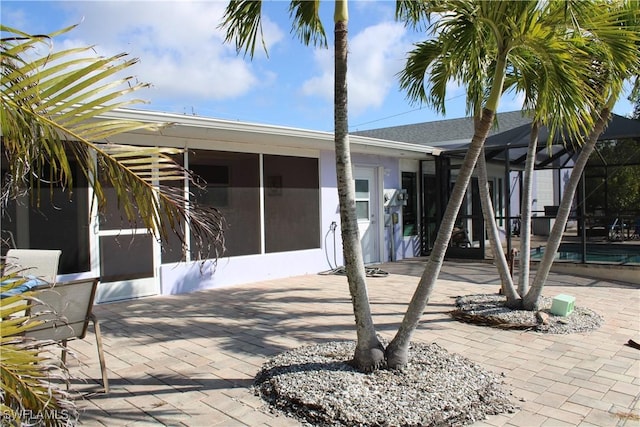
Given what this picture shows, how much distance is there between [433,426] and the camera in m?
3.07

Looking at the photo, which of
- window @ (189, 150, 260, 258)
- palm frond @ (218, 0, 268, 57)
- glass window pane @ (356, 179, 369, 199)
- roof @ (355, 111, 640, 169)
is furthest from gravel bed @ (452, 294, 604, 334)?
glass window pane @ (356, 179, 369, 199)

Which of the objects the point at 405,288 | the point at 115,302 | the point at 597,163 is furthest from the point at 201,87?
the point at 597,163

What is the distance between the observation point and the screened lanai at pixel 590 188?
1024 cm

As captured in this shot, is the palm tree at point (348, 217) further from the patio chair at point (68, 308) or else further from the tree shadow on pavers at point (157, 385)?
the patio chair at point (68, 308)

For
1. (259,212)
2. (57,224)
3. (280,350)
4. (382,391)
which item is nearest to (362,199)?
(259,212)

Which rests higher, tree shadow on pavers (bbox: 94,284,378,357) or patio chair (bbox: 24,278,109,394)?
patio chair (bbox: 24,278,109,394)

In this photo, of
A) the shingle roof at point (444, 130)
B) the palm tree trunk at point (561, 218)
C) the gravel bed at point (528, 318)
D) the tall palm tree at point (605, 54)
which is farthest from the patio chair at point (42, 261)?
the shingle roof at point (444, 130)

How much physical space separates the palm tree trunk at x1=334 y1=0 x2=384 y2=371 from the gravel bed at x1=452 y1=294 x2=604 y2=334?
2390 millimetres

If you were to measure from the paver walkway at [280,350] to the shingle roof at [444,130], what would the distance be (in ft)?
28.9

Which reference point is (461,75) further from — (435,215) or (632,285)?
(435,215)

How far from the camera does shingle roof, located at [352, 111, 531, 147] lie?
16.0 m

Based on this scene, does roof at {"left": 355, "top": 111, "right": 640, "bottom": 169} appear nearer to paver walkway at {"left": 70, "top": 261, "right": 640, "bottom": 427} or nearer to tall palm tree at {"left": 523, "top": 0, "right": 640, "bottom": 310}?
tall palm tree at {"left": 523, "top": 0, "right": 640, "bottom": 310}

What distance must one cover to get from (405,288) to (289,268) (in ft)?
8.43

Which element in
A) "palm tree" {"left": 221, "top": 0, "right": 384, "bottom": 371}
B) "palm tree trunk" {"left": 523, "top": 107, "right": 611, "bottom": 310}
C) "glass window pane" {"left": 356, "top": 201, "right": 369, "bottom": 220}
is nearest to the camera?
"palm tree" {"left": 221, "top": 0, "right": 384, "bottom": 371}
